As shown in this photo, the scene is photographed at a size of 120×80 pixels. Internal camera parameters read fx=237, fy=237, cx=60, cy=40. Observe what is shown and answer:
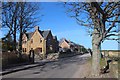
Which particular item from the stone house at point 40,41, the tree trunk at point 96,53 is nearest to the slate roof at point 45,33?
the stone house at point 40,41

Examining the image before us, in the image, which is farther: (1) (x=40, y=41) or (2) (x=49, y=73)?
(1) (x=40, y=41)

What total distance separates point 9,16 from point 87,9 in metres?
22.6

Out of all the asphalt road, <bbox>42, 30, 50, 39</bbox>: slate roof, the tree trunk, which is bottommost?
the asphalt road

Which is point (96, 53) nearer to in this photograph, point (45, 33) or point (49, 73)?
point (49, 73)

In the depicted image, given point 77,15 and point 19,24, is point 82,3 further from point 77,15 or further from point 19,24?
point 19,24

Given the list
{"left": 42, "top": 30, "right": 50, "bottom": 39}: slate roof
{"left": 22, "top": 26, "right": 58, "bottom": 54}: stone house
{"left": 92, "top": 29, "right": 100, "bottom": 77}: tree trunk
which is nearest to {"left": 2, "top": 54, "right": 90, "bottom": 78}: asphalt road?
{"left": 92, "top": 29, "right": 100, "bottom": 77}: tree trunk

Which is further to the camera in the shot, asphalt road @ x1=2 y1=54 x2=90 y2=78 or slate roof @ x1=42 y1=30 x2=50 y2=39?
slate roof @ x1=42 y1=30 x2=50 y2=39

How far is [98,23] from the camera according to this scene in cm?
1591

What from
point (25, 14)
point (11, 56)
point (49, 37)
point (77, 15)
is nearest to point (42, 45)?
point (49, 37)

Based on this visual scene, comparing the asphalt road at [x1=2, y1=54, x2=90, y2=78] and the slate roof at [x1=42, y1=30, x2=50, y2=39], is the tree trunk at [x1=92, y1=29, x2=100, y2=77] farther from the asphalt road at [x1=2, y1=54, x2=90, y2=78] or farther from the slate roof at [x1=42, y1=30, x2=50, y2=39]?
the slate roof at [x1=42, y1=30, x2=50, y2=39]

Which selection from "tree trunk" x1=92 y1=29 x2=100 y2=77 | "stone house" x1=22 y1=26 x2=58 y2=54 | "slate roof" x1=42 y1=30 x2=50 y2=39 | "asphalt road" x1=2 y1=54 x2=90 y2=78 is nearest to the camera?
"tree trunk" x1=92 y1=29 x2=100 y2=77

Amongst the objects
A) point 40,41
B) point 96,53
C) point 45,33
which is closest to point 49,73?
point 96,53

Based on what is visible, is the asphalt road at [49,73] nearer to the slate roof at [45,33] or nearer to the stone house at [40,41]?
the stone house at [40,41]

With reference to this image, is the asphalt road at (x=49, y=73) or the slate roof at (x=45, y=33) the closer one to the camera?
the asphalt road at (x=49, y=73)
